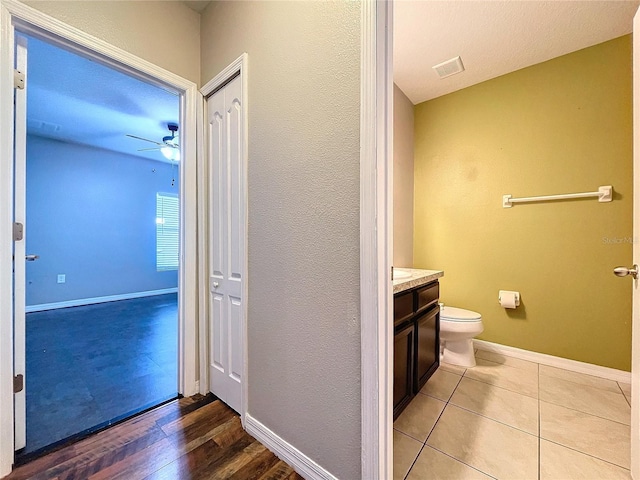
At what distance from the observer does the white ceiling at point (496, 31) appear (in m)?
1.75

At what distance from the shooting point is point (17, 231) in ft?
4.23

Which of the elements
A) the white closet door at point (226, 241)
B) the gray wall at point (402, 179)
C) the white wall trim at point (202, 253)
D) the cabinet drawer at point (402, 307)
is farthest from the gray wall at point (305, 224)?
the gray wall at point (402, 179)

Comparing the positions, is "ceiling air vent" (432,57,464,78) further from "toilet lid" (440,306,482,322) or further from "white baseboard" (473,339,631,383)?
"white baseboard" (473,339,631,383)

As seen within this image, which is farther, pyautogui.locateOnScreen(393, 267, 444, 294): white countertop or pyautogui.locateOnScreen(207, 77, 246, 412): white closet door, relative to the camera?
pyautogui.locateOnScreen(207, 77, 246, 412): white closet door

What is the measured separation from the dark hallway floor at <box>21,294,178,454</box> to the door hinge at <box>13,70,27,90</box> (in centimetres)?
184

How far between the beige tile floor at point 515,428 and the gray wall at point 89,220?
17.7ft

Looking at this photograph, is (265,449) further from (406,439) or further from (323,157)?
(323,157)

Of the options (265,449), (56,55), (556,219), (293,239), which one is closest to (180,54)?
(56,55)

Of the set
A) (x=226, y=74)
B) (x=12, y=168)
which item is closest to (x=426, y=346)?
(x=226, y=74)

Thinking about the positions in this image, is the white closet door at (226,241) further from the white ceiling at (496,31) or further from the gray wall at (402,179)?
the gray wall at (402,179)

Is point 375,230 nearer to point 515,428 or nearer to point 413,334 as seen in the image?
point 413,334

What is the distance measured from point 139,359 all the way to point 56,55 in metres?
2.76

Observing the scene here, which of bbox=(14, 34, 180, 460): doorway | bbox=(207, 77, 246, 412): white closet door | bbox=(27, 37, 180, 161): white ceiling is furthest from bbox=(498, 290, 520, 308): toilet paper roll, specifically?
bbox=(27, 37, 180, 161): white ceiling

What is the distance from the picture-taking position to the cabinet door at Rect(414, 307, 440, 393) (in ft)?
5.43
